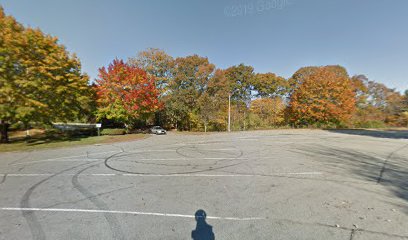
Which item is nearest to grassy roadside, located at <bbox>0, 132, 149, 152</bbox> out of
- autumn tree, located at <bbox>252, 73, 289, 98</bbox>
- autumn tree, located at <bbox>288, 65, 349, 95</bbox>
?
autumn tree, located at <bbox>252, 73, 289, 98</bbox>

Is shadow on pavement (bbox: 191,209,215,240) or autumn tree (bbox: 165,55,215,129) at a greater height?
autumn tree (bbox: 165,55,215,129)

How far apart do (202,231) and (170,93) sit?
30.9 m

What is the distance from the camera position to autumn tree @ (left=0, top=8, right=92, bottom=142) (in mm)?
14062

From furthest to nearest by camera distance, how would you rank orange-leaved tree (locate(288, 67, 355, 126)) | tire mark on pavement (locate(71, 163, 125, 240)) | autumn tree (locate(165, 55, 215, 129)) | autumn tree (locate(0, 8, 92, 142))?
autumn tree (locate(165, 55, 215, 129)) → orange-leaved tree (locate(288, 67, 355, 126)) → autumn tree (locate(0, 8, 92, 142)) → tire mark on pavement (locate(71, 163, 125, 240))

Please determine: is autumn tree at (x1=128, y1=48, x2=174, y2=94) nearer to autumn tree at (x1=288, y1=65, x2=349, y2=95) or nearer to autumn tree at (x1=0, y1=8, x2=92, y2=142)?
autumn tree at (x1=0, y1=8, x2=92, y2=142)

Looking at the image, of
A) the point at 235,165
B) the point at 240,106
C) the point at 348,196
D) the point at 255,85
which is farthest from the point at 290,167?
the point at 255,85

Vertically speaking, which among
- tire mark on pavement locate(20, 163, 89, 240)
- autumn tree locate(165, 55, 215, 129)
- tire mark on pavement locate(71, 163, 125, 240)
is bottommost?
tire mark on pavement locate(20, 163, 89, 240)

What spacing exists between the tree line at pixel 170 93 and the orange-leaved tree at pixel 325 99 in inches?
5.4

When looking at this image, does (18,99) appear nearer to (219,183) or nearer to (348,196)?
(219,183)

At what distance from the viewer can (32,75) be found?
585 inches

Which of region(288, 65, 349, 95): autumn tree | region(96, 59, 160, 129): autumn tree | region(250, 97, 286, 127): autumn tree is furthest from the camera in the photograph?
region(288, 65, 349, 95): autumn tree

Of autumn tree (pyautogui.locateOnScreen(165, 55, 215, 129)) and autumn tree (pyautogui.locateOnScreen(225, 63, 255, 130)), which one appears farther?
autumn tree (pyautogui.locateOnScreen(225, 63, 255, 130))

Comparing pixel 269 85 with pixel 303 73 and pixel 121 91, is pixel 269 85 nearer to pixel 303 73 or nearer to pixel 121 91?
pixel 303 73

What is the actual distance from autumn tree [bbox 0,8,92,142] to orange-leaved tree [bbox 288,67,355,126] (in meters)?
33.3
